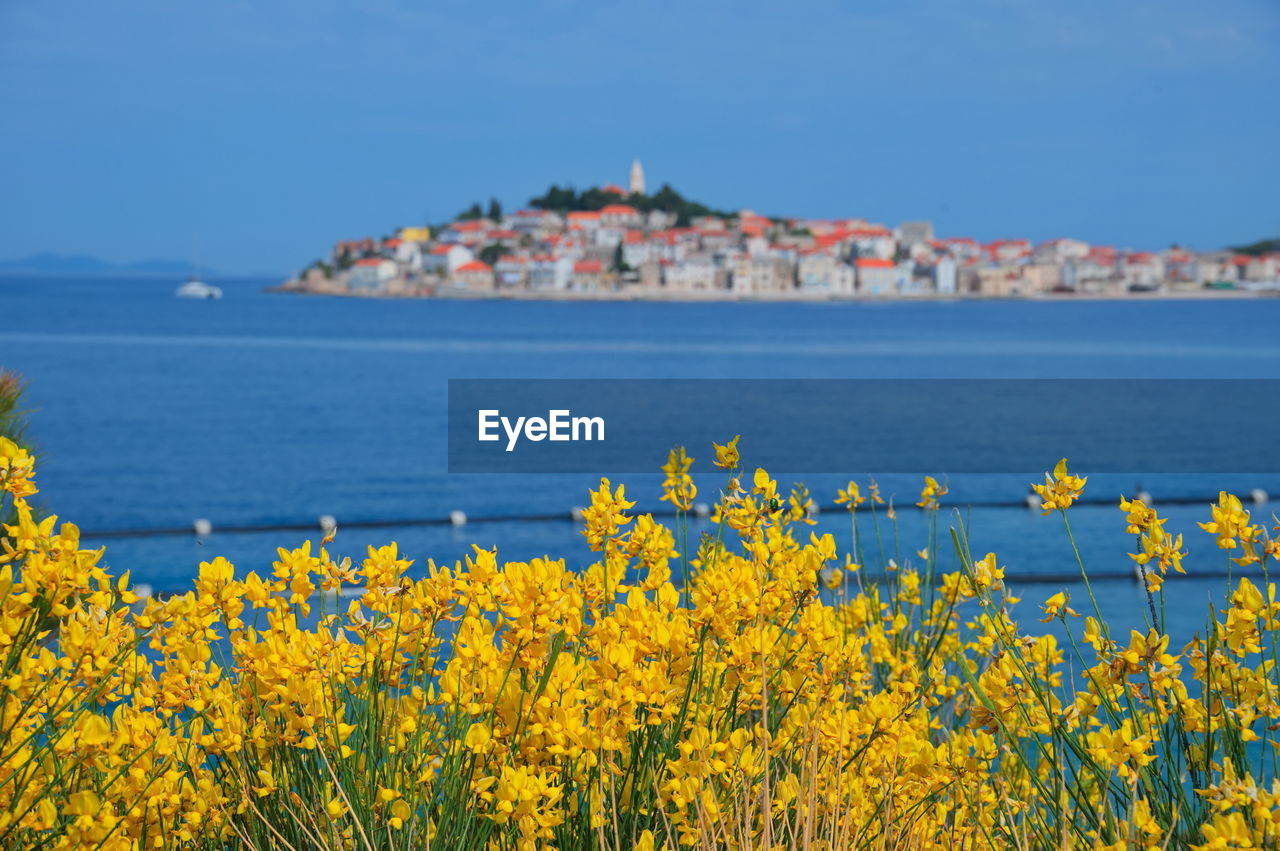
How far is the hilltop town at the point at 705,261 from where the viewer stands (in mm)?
105812

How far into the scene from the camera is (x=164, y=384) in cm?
3453

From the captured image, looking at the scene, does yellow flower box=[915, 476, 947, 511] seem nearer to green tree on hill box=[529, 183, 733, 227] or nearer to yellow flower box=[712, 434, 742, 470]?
yellow flower box=[712, 434, 742, 470]

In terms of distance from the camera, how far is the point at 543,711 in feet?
5.01

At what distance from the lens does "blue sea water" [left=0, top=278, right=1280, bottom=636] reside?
1161 centimetres

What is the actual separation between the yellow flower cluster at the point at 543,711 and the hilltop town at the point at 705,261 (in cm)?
10146

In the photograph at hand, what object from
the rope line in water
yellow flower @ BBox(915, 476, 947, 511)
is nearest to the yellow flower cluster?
yellow flower @ BBox(915, 476, 947, 511)

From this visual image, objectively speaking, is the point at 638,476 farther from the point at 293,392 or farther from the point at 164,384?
the point at 164,384

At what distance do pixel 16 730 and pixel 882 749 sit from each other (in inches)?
48.4

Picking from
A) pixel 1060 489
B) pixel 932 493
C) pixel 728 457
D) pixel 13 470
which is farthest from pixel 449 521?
pixel 1060 489

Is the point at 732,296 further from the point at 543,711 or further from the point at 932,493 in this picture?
the point at 543,711

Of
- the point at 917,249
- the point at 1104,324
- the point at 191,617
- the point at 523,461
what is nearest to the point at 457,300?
the point at 917,249

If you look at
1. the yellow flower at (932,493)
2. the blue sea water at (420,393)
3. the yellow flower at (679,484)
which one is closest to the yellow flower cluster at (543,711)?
the yellow flower at (679,484)

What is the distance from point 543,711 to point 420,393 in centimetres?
3193

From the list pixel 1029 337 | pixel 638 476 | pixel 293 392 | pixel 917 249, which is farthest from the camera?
pixel 917 249
